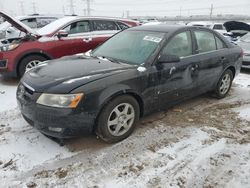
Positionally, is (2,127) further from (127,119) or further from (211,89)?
(211,89)

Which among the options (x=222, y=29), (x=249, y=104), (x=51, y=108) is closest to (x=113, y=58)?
(x=51, y=108)

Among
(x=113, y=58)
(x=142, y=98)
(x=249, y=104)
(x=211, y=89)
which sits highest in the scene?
(x=113, y=58)

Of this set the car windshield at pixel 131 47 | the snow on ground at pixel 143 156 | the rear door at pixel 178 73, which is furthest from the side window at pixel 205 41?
the snow on ground at pixel 143 156

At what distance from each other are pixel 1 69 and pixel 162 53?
3875 millimetres

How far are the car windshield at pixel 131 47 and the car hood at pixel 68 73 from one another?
0.27 m

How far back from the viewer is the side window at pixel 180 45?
151 inches

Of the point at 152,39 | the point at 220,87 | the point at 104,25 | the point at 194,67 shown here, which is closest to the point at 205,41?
the point at 194,67

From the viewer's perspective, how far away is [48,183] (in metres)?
2.59

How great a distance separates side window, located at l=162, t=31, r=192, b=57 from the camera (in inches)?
151

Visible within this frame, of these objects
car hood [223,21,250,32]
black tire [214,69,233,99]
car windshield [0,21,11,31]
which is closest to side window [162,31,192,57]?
black tire [214,69,233,99]

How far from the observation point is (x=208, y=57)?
446 centimetres

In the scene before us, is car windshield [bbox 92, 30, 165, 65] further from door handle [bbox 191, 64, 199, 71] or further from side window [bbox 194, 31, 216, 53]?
side window [bbox 194, 31, 216, 53]

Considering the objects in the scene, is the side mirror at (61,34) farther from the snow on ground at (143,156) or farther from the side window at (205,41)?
the side window at (205,41)

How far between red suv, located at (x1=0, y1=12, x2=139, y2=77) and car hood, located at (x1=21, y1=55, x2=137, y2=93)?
2.37 meters
